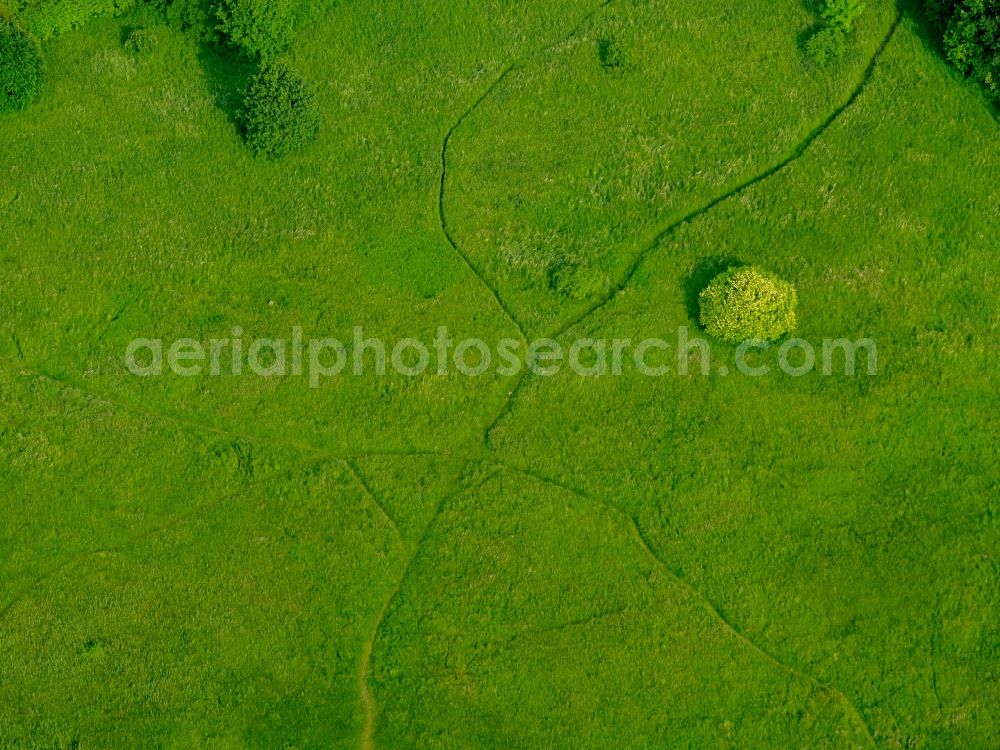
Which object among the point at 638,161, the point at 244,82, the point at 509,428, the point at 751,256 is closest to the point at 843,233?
the point at 751,256

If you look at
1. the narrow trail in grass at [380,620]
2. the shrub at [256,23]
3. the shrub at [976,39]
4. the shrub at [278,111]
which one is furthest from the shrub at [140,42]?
the shrub at [976,39]

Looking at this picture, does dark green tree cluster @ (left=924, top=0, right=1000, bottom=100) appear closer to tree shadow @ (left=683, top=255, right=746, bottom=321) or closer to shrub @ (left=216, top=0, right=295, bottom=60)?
tree shadow @ (left=683, top=255, right=746, bottom=321)

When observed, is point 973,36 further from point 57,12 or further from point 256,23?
point 57,12

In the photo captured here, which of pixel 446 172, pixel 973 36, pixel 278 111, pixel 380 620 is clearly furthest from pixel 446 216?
pixel 973 36

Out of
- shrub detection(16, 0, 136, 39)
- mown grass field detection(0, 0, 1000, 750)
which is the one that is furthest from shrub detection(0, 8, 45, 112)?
mown grass field detection(0, 0, 1000, 750)

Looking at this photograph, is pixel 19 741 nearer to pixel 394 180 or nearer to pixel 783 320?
pixel 394 180
